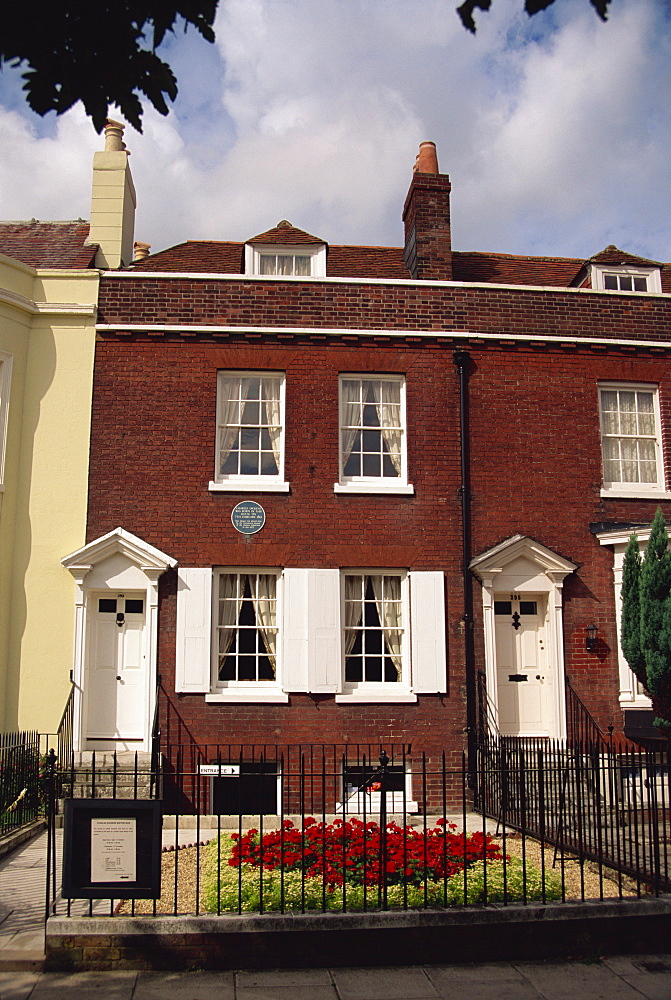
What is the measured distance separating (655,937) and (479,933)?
1496mm

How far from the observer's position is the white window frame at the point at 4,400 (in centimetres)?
1360

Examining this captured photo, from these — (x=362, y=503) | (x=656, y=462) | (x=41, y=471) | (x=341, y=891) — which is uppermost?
(x=656, y=462)

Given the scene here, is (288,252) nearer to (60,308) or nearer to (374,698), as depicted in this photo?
(60,308)

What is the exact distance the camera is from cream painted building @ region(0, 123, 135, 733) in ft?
43.6

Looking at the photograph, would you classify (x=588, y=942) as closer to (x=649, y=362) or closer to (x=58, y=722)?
(x=58, y=722)

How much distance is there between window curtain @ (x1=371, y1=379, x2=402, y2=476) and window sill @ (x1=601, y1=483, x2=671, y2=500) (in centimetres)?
345

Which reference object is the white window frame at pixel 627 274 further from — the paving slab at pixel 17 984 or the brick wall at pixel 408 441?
the paving slab at pixel 17 984

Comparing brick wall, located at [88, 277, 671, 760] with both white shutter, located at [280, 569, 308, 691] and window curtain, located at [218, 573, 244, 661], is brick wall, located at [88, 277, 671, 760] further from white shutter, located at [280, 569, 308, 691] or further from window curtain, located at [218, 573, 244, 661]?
window curtain, located at [218, 573, 244, 661]

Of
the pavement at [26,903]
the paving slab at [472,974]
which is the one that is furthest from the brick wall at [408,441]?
the paving slab at [472,974]

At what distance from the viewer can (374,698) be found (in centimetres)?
1338

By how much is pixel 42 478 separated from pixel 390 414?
5622mm

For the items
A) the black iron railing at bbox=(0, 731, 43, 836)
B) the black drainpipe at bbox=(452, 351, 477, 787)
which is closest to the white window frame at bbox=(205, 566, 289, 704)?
the black iron railing at bbox=(0, 731, 43, 836)

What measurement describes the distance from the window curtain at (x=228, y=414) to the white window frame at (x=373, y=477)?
1.67 m

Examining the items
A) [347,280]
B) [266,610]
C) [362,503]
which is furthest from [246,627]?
[347,280]
